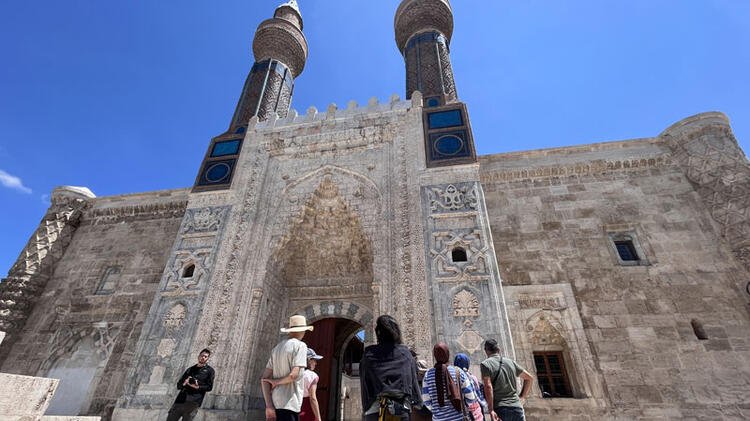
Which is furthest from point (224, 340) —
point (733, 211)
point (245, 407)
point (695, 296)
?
point (733, 211)

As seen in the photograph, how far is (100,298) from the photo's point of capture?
308 inches

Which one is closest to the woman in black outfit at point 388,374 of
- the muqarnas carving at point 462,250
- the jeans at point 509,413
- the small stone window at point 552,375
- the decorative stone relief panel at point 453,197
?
the jeans at point 509,413

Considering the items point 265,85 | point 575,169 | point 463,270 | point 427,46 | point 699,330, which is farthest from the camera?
point 265,85

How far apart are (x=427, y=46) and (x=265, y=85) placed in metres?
5.07

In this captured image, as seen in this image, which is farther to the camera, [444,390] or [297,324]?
[297,324]

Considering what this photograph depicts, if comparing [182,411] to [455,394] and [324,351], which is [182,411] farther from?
[455,394]

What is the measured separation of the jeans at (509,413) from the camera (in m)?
2.85

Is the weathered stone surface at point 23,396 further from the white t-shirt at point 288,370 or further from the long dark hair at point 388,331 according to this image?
the long dark hair at point 388,331

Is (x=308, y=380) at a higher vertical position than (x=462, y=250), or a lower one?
lower

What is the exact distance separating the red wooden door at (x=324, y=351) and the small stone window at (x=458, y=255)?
2877 mm

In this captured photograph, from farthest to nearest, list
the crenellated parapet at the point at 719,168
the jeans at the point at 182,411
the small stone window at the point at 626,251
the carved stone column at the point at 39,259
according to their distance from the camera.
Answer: the carved stone column at the point at 39,259
the small stone window at the point at 626,251
the crenellated parapet at the point at 719,168
the jeans at the point at 182,411

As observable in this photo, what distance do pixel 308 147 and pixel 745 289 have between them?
26.7 feet

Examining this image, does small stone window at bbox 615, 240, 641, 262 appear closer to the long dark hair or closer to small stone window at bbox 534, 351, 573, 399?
small stone window at bbox 534, 351, 573, 399

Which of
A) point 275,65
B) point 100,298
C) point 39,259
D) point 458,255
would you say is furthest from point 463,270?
point 39,259
